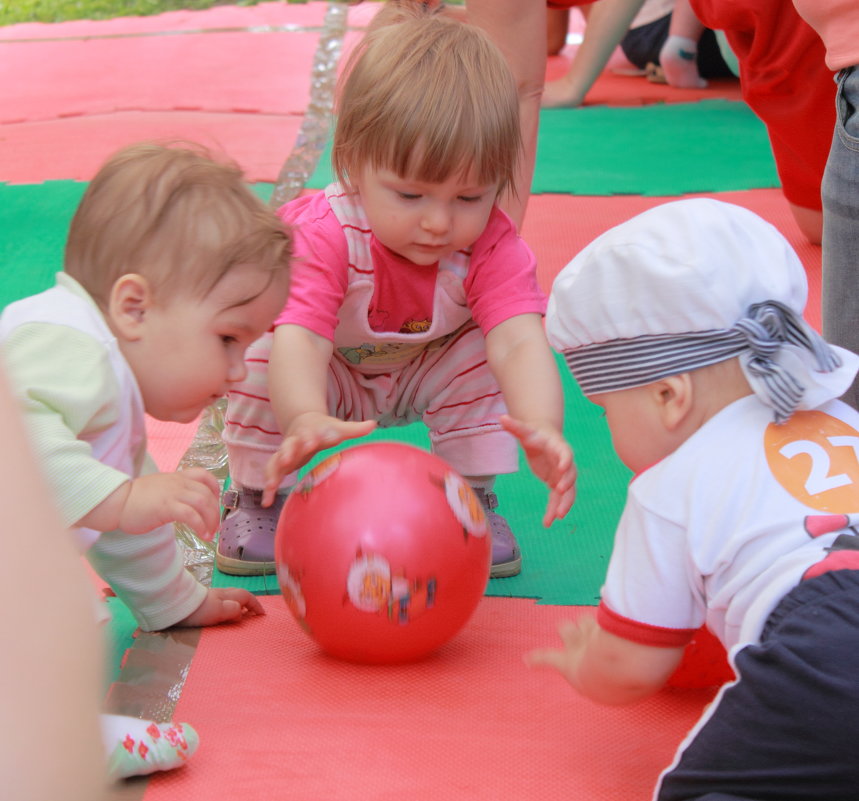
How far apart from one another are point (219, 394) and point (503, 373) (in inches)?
20.5

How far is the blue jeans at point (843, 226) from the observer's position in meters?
1.99

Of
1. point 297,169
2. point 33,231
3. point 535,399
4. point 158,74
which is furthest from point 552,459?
point 158,74

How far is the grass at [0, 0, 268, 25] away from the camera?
26.0 feet

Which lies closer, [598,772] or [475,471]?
[598,772]

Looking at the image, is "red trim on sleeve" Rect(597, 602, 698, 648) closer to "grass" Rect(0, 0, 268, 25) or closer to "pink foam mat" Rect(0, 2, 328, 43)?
"pink foam mat" Rect(0, 2, 328, 43)

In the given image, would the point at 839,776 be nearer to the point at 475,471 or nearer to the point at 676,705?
the point at 676,705

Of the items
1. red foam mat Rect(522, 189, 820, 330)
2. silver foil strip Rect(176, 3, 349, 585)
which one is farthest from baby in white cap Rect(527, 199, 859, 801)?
red foam mat Rect(522, 189, 820, 330)

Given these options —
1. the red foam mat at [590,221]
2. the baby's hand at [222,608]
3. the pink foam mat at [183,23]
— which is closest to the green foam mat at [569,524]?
the baby's hand at [222,608]

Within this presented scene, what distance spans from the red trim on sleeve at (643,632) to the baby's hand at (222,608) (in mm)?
Result: 708

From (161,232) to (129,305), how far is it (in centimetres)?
11

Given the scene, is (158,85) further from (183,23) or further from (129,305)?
(129,305)

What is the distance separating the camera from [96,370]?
1.48 m

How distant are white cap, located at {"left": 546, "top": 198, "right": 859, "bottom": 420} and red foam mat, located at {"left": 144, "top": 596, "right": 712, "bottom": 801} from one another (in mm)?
458

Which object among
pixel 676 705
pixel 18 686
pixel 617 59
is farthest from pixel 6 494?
pixel 617 59
